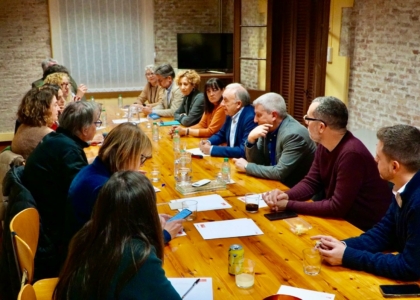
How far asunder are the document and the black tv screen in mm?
6049

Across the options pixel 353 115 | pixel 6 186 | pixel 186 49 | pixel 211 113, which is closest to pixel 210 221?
pixel 6 186

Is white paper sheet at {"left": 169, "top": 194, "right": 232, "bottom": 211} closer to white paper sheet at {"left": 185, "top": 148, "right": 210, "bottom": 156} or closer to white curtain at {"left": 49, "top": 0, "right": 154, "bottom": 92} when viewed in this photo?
white paper sheet at {"left": 185, "top": 148, "right": 210, "bottom": 156}

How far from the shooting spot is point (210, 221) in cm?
269

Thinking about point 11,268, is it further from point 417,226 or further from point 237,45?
point 237,45

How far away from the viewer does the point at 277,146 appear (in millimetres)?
3635

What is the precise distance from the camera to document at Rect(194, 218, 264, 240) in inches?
98.4

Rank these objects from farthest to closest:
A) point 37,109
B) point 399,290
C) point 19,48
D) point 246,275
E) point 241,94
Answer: point 19,48
point 241,94
point 37,109
point 246,275
point 399,290

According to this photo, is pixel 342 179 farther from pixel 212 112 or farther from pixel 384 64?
pixel 384 64

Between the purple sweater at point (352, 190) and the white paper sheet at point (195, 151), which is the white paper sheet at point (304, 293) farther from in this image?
the white paper sheet at point (195, 151)

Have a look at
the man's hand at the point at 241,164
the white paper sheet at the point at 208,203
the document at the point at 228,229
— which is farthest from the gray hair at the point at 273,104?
the document at the point at 228,229

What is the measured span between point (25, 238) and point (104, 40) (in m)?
6.47

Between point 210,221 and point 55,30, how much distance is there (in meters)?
6.38

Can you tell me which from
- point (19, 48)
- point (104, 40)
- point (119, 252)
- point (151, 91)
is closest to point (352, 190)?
point (119, 252)

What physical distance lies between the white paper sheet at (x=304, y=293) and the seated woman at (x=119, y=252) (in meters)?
0.57
